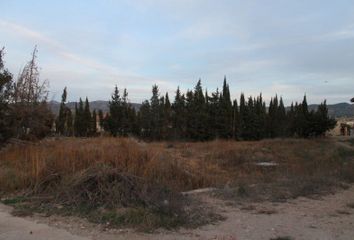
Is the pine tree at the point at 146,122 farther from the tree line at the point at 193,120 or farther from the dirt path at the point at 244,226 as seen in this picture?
the dirt path at the point at 244,226

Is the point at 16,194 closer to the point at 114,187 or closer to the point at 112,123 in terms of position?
the point at 114,187

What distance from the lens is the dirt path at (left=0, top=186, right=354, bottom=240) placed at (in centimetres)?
738

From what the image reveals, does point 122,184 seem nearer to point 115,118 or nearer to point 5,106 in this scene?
point 5,106

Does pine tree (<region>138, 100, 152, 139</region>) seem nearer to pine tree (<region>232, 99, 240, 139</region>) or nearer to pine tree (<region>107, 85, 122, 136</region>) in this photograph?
pine tree (<region>107, 85, 122, 136</region>)

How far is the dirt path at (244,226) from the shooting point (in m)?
7.38

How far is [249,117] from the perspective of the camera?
72625 millimetres

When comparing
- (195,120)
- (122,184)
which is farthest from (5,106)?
(195,120)

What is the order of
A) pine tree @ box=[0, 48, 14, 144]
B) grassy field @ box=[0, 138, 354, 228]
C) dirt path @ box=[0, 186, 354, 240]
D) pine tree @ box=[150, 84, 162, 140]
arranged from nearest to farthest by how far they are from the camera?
dirt path @ box=[0, 186, 354, 240]
grassy field @ box=[0, 138, 354, 228]
pine tree @ box=[0, 48, 14, 144]
pine tree @ box=[150, 84, 162, 140]

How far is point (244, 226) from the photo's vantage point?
26.2ft

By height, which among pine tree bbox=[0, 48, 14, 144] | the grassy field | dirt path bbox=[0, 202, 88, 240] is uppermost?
pine tree bbox=[0, 48, 14, 144]

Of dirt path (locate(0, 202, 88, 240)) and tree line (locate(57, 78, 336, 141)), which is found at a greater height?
tree line (locate(57, 78, 336, 141))

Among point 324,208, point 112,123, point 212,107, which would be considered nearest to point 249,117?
point 212,107

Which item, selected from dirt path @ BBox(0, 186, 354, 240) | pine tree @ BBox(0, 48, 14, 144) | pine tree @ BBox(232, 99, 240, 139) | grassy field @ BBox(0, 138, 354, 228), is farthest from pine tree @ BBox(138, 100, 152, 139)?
dirt path @ BBox(0, 186, 354, 240)

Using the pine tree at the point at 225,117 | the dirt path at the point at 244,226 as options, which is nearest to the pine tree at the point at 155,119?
the pine tree at the point at 225,117
